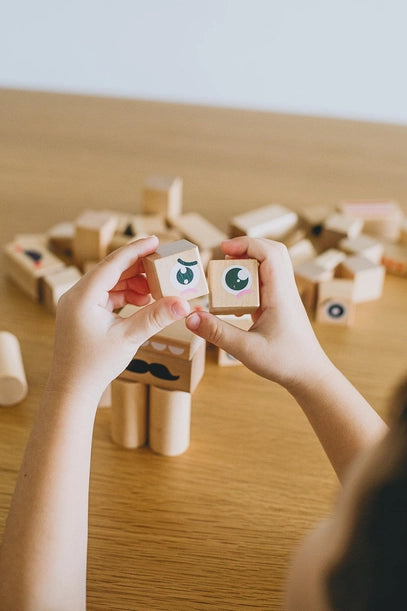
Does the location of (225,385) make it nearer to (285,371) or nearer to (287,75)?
(285,371)

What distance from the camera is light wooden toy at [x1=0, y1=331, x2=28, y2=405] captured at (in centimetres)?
71

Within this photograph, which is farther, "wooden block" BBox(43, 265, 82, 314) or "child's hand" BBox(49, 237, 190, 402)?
"wooden block" BBox(43, 265, 82, 314)

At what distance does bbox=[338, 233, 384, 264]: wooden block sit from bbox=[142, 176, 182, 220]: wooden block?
0.28 m

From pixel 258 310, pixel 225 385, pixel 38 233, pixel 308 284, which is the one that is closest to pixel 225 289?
pixel 258 310

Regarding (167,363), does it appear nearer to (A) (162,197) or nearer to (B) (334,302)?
(B) (334,302)

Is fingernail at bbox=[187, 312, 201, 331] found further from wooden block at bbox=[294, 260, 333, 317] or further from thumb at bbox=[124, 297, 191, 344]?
wooden block at bbox=[294, 260, 333, 317]

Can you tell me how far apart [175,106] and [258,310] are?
1.09 metres

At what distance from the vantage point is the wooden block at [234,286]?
0.62m

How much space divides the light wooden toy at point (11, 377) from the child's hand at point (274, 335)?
245 mm

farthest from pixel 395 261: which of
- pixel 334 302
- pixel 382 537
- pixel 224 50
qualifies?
pixel 224 50

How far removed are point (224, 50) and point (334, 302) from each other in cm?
130

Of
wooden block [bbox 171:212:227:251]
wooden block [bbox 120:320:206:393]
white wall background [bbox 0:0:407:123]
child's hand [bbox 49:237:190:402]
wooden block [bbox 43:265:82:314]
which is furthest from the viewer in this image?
white wall background [bbox 0:0:407:123]

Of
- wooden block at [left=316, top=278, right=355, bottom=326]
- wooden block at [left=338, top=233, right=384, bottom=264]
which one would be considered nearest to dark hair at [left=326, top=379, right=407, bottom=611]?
wooden block at [left=316, top=278, right=355, bottom=326]

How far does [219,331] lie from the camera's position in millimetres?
572
